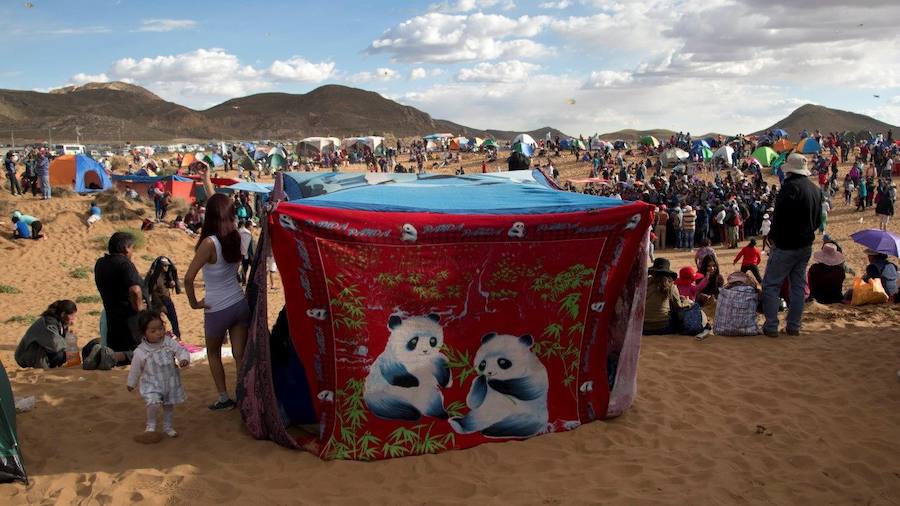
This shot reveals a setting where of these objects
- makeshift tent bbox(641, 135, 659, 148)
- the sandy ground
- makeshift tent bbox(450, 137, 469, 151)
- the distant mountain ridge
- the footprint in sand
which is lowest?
the sandy ground

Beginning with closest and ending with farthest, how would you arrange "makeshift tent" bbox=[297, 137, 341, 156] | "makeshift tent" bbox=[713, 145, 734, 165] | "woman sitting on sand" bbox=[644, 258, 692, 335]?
"woman sitting on sand" bbox=[644, 258, 692, 335]
"makeshift tent" bbox=[713, 145, 734, 165]
"makeshift tent" bbox=[297, 137, 341, 156]

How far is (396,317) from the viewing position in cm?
417

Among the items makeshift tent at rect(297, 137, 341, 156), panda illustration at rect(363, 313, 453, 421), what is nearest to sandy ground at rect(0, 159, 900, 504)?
panda illustration at rect(363, 313, 453, 421)

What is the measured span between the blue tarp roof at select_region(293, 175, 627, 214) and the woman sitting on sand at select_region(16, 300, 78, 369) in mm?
3483

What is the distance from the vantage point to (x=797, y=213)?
245 inches

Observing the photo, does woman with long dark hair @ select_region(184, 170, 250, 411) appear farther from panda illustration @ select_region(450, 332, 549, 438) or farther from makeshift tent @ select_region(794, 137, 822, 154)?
makeshift tent @ select_region(794, 137, 822, 154)

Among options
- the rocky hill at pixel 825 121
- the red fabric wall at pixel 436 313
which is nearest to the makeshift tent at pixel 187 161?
the red fabric wall at pixel 436 313

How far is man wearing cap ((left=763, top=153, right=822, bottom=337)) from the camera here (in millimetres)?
6219

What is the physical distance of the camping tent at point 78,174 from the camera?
23969 millimetres

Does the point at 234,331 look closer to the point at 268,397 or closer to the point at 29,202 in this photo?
the point at 268,397

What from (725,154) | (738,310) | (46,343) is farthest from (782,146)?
(46,343)

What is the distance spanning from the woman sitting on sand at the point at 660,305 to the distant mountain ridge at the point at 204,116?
78.6m

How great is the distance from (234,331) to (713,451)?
336 cm

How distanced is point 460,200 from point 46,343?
4.38 metres
